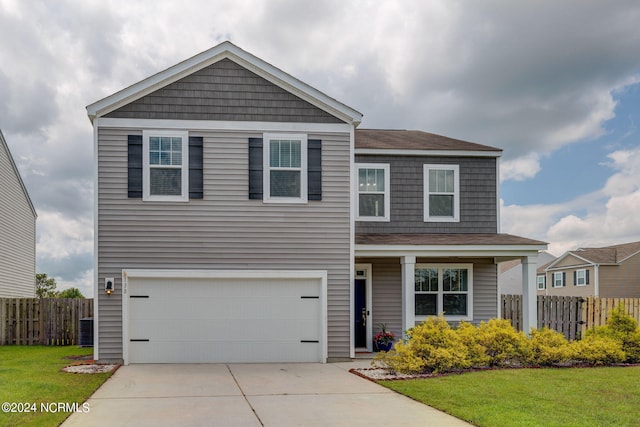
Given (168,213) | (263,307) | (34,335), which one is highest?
(168,213)

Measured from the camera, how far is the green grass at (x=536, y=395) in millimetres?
8109

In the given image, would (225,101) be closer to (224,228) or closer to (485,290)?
(224,228)

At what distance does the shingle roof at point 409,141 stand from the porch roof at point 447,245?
2.52 meters

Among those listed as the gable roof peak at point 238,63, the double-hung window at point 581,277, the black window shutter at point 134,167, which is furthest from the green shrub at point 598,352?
the double-hung window at point 581,277

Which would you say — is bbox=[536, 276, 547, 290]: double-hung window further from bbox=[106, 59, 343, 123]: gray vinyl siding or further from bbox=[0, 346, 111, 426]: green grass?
bbox=[0, 346, 111, 426]: green grass

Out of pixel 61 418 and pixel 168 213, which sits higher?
pixel 168 213

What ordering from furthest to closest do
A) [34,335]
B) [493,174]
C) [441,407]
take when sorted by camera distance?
[34,335] → [493,174] → [441,407]

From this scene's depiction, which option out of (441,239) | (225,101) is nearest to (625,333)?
(441,239)

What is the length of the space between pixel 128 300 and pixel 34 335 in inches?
267

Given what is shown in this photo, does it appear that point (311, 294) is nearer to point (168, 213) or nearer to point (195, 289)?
point (195, 289)

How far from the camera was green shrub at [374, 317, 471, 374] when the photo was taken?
39.7ft

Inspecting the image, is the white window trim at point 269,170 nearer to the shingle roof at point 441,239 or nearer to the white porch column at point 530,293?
the shingle roof at point 441,239

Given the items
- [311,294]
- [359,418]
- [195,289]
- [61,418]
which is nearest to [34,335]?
[195,289]

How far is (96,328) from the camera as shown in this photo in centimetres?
1392
